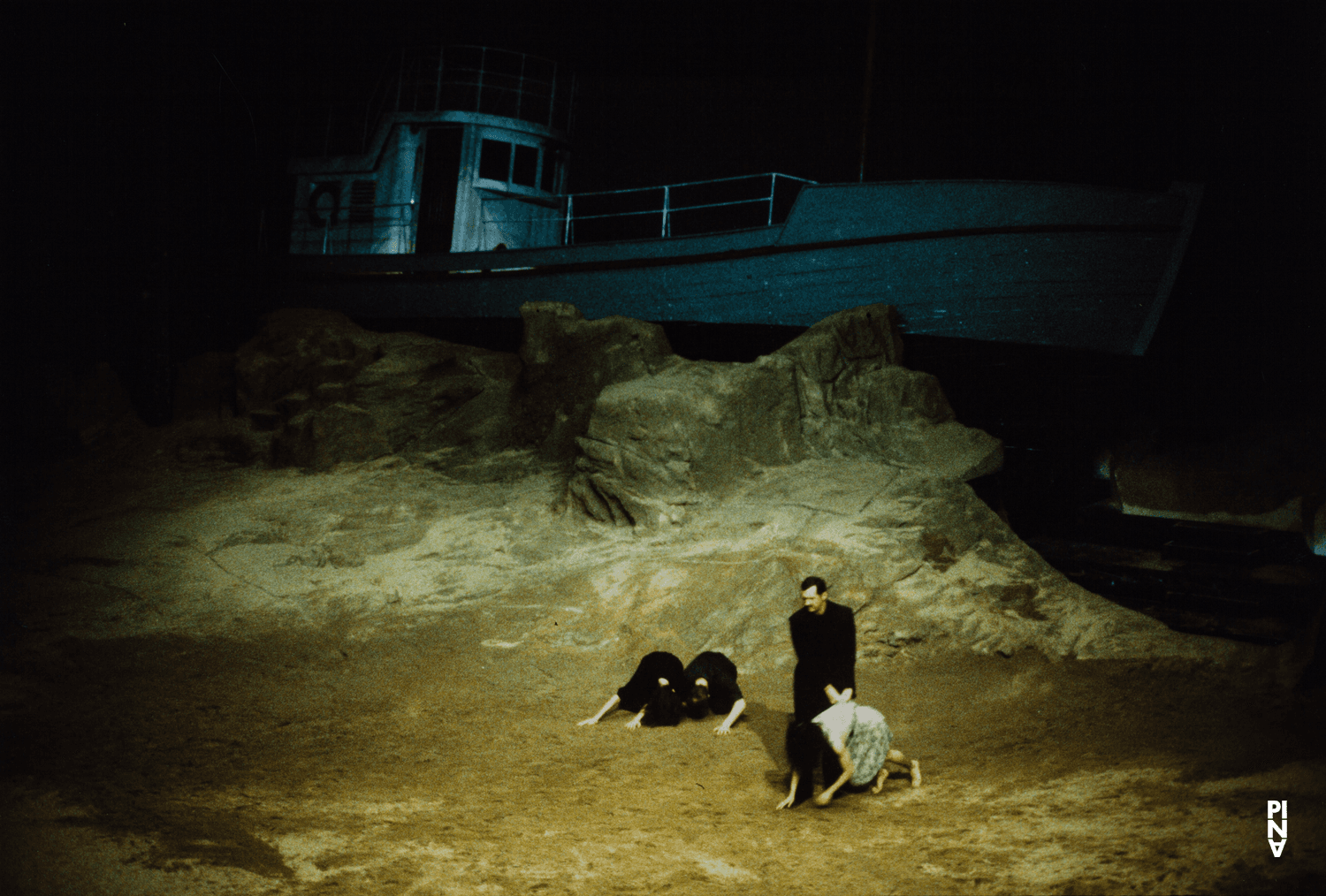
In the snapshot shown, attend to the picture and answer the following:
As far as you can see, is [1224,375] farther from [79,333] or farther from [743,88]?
[79,333]

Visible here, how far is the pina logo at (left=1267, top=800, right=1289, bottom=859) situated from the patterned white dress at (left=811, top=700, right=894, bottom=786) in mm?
1627

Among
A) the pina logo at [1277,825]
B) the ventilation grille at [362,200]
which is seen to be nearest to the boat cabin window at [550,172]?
the ventilation grille at [362,200]

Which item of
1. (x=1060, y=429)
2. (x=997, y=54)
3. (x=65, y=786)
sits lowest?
(x=65, y=786)

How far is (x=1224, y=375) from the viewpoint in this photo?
10641mm

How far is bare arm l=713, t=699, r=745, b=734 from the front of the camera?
5613 mm

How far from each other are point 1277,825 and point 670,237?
872 centimetres

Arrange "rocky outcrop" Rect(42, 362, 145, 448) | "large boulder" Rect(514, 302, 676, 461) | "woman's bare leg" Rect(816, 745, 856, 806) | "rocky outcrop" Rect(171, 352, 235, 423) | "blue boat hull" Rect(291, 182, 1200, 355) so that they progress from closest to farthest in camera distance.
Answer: "woman's bare leg" Rect(816, 745, 856, 806)
"blue boat hull" Rect(291, 182, 1200, 355)
"large boulder" Rect(514, 302, 676, 461)
"rocky outcrop" Rect(42, 362, 145, 448)
"rocky outcrop" Rect(171, 352, 235, 423)

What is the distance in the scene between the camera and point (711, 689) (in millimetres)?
5926

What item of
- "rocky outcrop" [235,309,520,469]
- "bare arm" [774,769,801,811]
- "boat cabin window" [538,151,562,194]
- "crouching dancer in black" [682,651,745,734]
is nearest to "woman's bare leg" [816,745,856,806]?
"bare arm" [774,769,801,811]

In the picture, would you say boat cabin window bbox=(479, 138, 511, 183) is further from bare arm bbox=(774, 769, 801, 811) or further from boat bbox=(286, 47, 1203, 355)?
bare arm bbox=(774, 769, 801, 811)

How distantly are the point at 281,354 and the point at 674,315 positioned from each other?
5.37 meters

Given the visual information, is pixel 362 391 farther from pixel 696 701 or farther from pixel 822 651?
pixel 822 651

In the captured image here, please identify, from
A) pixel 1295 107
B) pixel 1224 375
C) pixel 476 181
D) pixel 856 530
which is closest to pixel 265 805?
pixel 856 530

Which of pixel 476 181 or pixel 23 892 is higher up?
pixel 476 181
